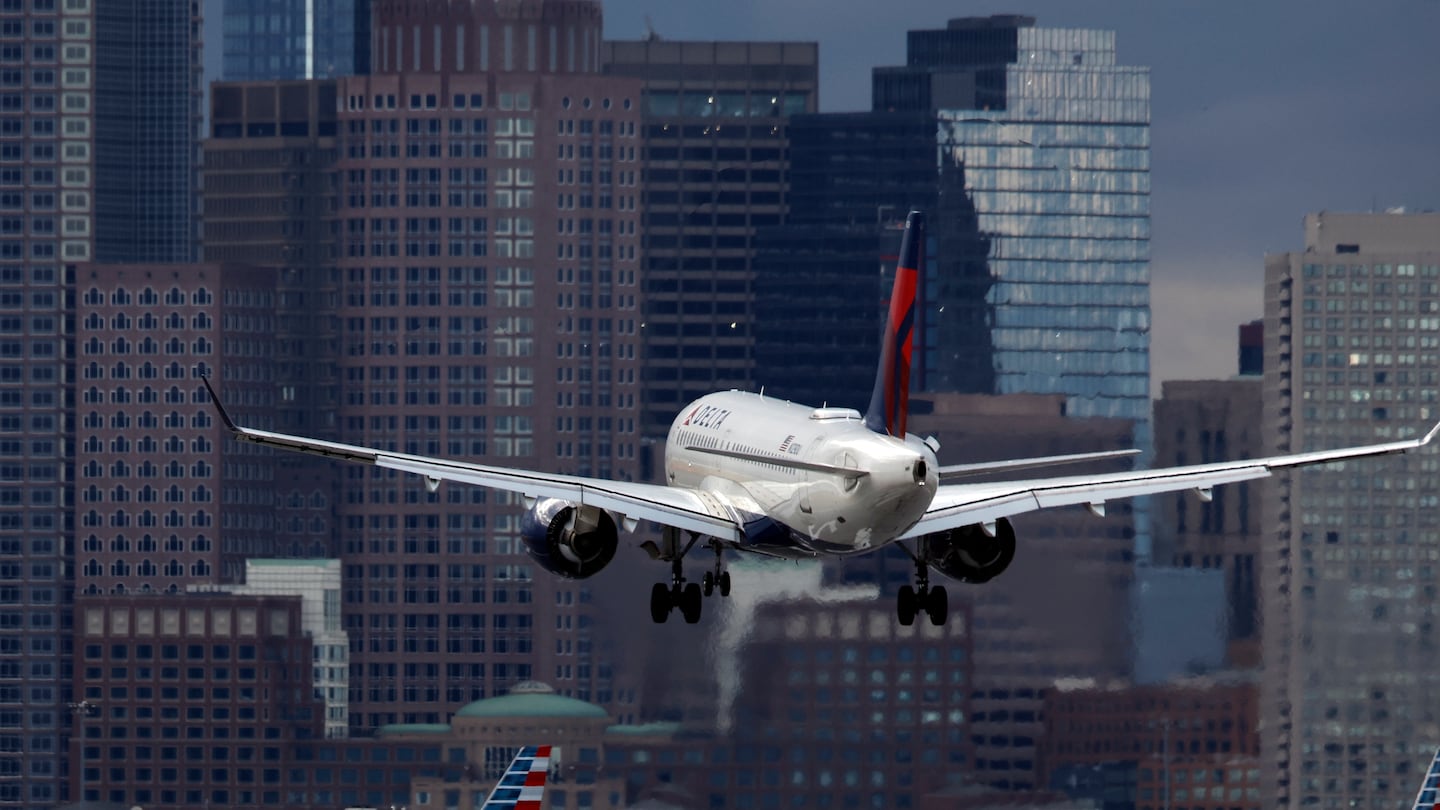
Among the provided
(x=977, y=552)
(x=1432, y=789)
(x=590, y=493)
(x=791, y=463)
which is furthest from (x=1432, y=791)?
(x=590, y=493)

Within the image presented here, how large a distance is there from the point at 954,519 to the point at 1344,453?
11467 millimetres

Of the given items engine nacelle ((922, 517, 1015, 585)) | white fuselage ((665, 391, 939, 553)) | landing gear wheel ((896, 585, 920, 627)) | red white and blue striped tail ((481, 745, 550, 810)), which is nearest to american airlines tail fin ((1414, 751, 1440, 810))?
red white and blue striped tail ((481, 745, 550, 810))

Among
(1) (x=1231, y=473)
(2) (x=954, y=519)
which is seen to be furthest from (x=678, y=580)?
(1) (x=1231, y=473)

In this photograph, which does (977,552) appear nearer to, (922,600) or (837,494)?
(922,600)

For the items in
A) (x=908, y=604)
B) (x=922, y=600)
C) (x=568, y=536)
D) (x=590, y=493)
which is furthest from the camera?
(x=568, y=536)

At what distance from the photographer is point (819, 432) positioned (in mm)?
91688

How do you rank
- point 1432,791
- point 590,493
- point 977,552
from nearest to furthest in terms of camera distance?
point 590,493 < point 977,552 < point 1432,791

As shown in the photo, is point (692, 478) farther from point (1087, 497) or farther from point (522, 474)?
point (1087, 497)

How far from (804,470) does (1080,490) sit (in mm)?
8495

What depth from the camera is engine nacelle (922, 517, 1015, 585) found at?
93.5m

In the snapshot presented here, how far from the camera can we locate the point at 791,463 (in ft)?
300

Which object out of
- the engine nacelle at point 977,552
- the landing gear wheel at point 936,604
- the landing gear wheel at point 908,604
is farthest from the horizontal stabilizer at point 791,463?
the landing gear wheel at point 936,604

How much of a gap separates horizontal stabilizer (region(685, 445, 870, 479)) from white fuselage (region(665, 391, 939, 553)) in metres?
0.04

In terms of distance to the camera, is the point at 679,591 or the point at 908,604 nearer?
the point at 908,604
